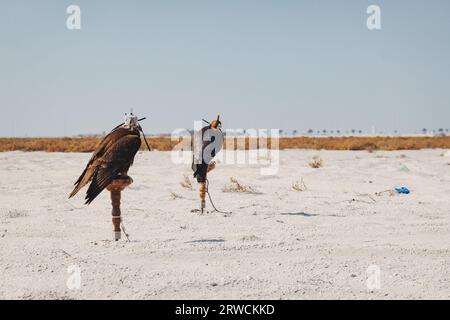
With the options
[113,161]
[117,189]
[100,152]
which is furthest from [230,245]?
[100,152]

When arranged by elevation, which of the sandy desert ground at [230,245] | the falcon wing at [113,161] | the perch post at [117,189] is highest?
the falcon wing at [113,161]

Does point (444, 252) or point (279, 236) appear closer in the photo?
point (444, 252)

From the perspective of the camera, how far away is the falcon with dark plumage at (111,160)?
3738 mm

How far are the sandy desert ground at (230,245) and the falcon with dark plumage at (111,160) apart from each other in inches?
23.5

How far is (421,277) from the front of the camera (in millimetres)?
3312

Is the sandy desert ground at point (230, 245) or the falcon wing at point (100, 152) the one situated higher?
the falcon wing at point (100, 152)

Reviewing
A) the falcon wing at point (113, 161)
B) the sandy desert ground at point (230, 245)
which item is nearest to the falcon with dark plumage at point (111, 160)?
the falcon wing at point (113, 161)

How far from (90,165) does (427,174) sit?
28.4ft

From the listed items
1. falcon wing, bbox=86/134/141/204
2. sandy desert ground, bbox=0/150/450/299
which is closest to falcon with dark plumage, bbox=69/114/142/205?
falcon wing, bbox=86/134/141/204

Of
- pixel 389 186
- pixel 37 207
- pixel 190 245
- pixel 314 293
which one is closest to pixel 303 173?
pixel 389 186

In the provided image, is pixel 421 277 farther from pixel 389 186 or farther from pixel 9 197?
pixel 9 197

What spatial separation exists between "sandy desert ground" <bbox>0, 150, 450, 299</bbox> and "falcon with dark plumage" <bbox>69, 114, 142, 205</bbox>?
60cm

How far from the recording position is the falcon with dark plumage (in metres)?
3.74

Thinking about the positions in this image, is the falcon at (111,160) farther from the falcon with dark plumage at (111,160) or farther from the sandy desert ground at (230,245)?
the sandy desert ground at (230,245)
